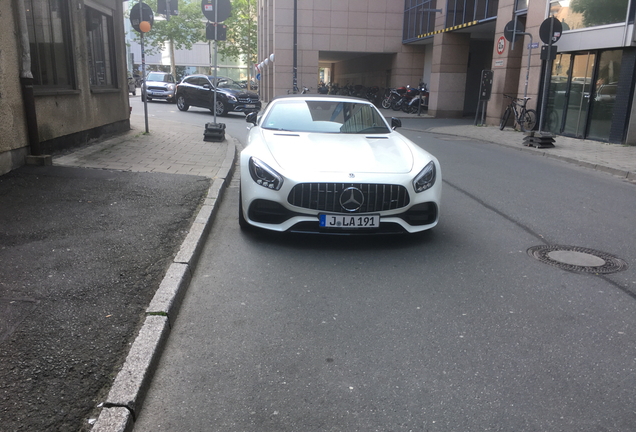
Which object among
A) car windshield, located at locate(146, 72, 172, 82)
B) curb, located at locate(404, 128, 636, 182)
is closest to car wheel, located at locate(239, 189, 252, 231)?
curb, located at locate(404, 128, 636, 182)

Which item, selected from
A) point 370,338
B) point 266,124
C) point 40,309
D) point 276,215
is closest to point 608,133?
point 266,124

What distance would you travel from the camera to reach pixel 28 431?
7.55 ft

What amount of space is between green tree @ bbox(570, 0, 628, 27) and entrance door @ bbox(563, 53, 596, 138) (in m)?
0.96

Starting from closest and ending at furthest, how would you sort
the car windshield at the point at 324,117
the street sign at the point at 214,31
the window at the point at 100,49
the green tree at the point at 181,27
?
the car windshield at the point at 324,117
the window at the point at 100,49
the street sign at the point at 214,31
the green tree at the point at 181,27

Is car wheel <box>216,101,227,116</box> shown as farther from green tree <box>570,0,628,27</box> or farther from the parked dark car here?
green tree <box>570,0,628,27</box>

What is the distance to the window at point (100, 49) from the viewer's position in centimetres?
1102

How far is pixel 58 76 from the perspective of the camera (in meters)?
9.28

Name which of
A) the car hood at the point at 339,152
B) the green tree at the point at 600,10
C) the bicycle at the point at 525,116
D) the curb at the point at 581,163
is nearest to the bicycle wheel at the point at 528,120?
the bicycle at the point at 525,116

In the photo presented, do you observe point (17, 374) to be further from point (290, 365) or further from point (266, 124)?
point (266, 124)

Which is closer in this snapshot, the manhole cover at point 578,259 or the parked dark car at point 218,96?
the manhole cover at point 578,259

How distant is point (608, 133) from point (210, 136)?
1081cm

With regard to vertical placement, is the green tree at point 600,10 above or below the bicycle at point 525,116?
above

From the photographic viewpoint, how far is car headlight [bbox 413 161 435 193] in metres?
5.07

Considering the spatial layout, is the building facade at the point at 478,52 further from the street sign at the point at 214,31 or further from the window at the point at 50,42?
the window at the point at 50,42
